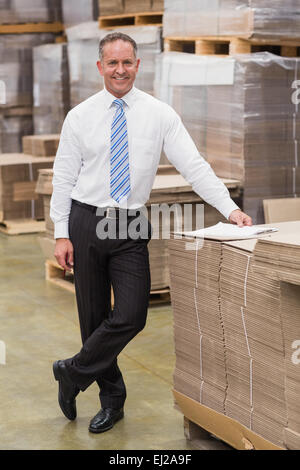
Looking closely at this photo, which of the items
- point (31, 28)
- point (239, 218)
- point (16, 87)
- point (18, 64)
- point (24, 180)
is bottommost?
point (239, 218)

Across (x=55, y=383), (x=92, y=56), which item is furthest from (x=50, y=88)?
(x=55, y=383)

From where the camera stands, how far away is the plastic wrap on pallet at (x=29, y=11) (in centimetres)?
1101

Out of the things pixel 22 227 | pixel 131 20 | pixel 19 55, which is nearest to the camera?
pixel 131 20

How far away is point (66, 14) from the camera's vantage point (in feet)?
35.0

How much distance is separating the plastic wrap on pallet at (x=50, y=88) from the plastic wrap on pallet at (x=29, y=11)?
488 millimetres

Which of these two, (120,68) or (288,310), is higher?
(120,68)

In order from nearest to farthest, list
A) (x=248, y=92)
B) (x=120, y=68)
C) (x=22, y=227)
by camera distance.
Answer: (x=120, y=68)
(x=248, y=92)
(x=22, y=227)

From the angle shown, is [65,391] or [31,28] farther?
[31,28]

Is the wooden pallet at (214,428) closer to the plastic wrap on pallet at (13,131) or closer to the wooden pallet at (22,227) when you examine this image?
the wooden pallet at (22,227)

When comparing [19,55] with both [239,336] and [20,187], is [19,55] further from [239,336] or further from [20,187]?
[239,336]

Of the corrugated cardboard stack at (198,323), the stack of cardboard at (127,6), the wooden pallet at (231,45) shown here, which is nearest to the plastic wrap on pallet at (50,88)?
the stack of cardboard at (127,6)

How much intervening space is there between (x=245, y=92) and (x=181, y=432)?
3.02 meters

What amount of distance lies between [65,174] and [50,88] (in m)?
6.85

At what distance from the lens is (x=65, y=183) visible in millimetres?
4156
